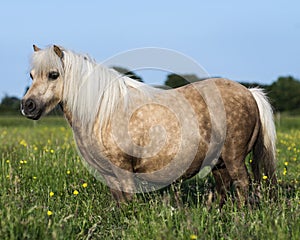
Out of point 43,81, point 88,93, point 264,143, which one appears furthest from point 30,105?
point 264,143

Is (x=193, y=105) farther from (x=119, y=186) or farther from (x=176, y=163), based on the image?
(x=119, y=186)

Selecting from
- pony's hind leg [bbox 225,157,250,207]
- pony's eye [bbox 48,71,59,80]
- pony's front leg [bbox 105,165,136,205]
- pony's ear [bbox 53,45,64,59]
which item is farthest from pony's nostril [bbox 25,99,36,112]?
pony's hind leg [bbox 225,157,250,207]

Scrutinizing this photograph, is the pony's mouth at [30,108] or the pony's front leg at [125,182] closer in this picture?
the pony's mouth at [30,108]

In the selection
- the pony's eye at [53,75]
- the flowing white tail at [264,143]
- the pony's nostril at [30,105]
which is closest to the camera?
the pony's nostril at [30,105]

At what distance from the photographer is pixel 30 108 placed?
4.90 metres

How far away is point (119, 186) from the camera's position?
517 cm

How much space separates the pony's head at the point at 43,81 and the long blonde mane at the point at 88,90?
3cm

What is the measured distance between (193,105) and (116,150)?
1.20 metres

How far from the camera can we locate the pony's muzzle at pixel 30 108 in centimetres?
486

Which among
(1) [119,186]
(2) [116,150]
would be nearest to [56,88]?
(2) [116,150]

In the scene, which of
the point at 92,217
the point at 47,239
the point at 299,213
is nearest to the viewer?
the point at 47,239

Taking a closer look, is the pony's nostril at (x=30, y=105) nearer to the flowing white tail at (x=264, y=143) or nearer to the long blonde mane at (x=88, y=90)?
the long blonde mane at (x=88, y=90)

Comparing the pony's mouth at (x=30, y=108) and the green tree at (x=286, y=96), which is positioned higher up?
the pony's mouth at (x=30, y=108)

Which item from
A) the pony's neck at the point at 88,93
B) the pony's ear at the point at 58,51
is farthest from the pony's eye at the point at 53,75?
the pony's ear at the point at 58,51
